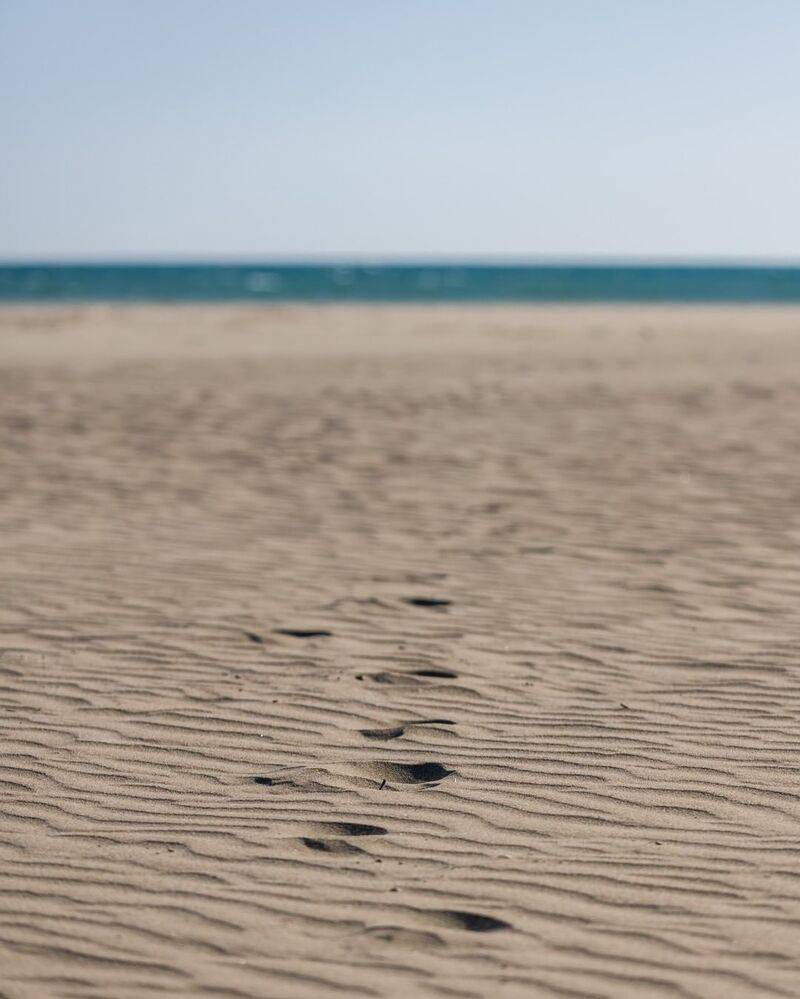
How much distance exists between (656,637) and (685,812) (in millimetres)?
1814

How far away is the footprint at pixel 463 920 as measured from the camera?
3045mm

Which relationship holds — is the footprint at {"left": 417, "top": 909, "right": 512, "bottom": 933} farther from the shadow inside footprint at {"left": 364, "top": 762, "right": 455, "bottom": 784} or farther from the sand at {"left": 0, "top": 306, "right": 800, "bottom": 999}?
the shadow inside footprint at {"left": 364, "top": 762, "right": 455, "bottom": 784}

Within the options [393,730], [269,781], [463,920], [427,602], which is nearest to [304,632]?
[427,602]

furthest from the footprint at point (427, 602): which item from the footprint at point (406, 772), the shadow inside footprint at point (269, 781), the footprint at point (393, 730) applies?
the shadow inside footprint at point (269, 781)

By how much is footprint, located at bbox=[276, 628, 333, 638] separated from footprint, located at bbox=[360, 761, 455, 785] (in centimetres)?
148

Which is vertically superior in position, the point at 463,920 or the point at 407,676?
the point at 463,920

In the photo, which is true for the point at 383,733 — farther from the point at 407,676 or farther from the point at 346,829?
the point at 346,829

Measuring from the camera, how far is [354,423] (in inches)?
455

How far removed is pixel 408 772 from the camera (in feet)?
13.2

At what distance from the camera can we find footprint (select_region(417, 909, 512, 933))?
9.99ft

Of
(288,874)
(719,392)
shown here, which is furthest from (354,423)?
(288,874)

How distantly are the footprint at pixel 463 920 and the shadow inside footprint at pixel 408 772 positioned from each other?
0.83 metres

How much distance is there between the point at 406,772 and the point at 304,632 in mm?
1640

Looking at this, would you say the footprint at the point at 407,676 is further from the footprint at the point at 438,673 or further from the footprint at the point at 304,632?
the footprint at the point at 304,632
